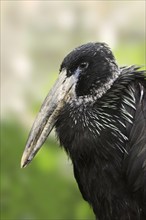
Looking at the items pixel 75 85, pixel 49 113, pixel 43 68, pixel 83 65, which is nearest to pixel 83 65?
pixel 83 65

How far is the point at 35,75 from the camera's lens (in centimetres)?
786

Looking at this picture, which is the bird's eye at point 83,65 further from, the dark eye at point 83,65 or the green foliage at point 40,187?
the green foliage at point 40,187

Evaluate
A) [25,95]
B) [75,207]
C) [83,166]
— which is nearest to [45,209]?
[75,207]

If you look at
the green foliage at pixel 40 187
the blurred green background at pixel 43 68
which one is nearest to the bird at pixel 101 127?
the blurred green background at pixel 43 68

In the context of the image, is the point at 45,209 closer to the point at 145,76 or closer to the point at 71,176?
the point at 71,176

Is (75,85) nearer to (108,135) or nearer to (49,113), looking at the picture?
(49,113)

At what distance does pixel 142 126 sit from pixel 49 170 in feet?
7.14

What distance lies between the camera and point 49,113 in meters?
4.92

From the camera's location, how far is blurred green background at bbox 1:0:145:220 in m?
6.83

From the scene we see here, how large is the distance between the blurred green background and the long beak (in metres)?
1.54

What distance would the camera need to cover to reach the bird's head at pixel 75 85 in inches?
193

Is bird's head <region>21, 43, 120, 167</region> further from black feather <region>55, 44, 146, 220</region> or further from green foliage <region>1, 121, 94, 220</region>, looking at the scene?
green foliage <region>1, 121, 94, 220</region>

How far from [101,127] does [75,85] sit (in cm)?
26

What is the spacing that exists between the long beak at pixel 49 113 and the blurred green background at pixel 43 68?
5.07 ft
